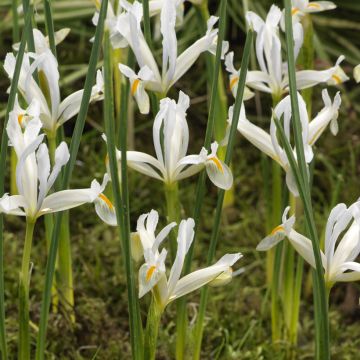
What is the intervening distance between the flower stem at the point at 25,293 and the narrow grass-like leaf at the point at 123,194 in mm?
137

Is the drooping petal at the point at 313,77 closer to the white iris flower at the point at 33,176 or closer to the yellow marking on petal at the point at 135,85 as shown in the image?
the yellow marking on petal at the point at 135,85

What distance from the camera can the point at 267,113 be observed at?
2971mm

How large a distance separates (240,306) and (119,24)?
2.96 feet

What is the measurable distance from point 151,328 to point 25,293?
0.67 ft

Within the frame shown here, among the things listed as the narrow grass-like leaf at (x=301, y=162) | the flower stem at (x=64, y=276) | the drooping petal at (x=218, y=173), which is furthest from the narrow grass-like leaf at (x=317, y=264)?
the flower stem at (x=64, y=276)

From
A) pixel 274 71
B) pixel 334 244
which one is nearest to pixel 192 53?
pixel 274 71

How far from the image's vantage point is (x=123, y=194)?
141 centimetres

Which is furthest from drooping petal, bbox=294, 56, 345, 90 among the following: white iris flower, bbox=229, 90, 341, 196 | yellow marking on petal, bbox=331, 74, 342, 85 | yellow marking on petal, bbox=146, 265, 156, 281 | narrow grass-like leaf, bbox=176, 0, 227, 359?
yellow marking on petal, bbox=146, 265, 156, 281

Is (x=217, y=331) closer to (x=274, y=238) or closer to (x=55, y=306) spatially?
(x=55, y=306)

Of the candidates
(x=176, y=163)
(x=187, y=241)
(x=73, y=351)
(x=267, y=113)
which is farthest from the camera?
(x=267, y=113)

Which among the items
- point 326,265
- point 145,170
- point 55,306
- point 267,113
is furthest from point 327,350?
point 267,113

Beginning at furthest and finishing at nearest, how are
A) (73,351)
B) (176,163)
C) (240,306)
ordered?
(240,306) → (73,351) → (176,163)

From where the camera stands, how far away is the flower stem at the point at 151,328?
4.59ft

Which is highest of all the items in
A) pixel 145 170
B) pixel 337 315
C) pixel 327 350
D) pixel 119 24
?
pixel 119 24
